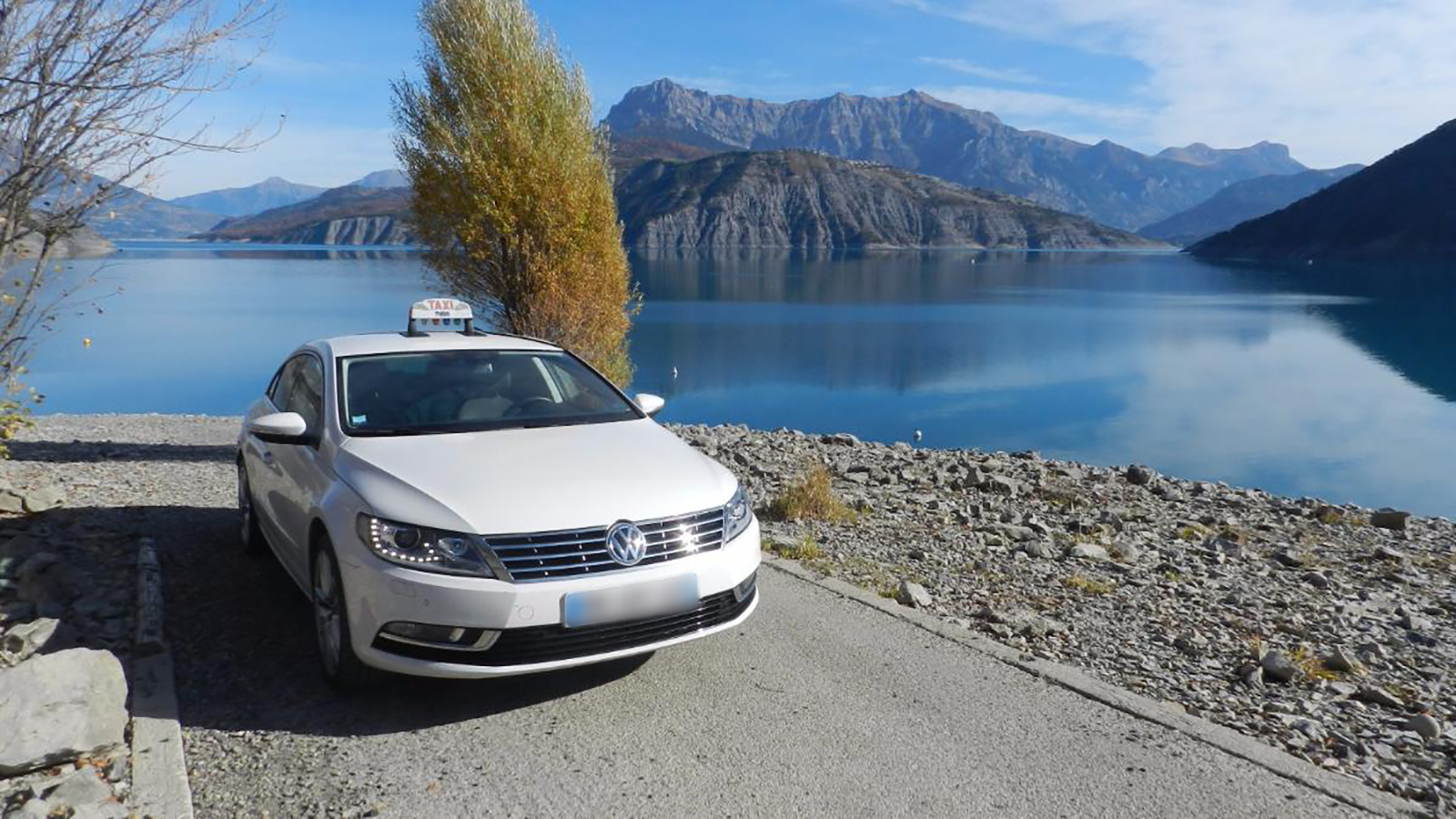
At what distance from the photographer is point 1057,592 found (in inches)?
273

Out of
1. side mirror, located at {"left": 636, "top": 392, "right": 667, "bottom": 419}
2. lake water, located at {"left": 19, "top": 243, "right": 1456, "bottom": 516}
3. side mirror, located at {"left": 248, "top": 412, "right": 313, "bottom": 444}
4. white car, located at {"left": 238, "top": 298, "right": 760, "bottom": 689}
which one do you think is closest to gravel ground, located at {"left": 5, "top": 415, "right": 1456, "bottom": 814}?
white car, located at {"left": 238, "top": 298, "right": 760, "bottom": 689}

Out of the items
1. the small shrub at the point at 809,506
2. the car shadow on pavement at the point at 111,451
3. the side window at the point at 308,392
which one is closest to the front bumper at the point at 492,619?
the side window at the point at 308,392

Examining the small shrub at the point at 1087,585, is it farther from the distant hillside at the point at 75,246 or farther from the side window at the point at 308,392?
the distant hillside at the point at 75,246

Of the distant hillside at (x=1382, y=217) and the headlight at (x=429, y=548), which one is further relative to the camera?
the distant hillside at (x=1382, y=217)

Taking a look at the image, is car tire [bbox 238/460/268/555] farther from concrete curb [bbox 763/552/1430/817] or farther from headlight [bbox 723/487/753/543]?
concrete curb [bbox 763/552/1430/817]

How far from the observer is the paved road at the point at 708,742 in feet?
11.9

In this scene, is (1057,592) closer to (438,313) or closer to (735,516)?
(735,516)

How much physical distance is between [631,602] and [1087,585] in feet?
13.7

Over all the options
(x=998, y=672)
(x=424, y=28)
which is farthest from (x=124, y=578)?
(x=424, y=28)

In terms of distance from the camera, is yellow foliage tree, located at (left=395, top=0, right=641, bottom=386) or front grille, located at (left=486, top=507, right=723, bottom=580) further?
yellow foliage tree, located at (left=395, top=0, right=641, bottom=386)

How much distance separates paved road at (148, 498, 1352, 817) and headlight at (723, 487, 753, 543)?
2.36ft

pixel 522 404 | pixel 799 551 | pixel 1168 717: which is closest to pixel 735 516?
pixel 522 404

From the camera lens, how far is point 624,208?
625 ft

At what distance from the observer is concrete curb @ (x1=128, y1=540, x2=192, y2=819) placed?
3.51m
